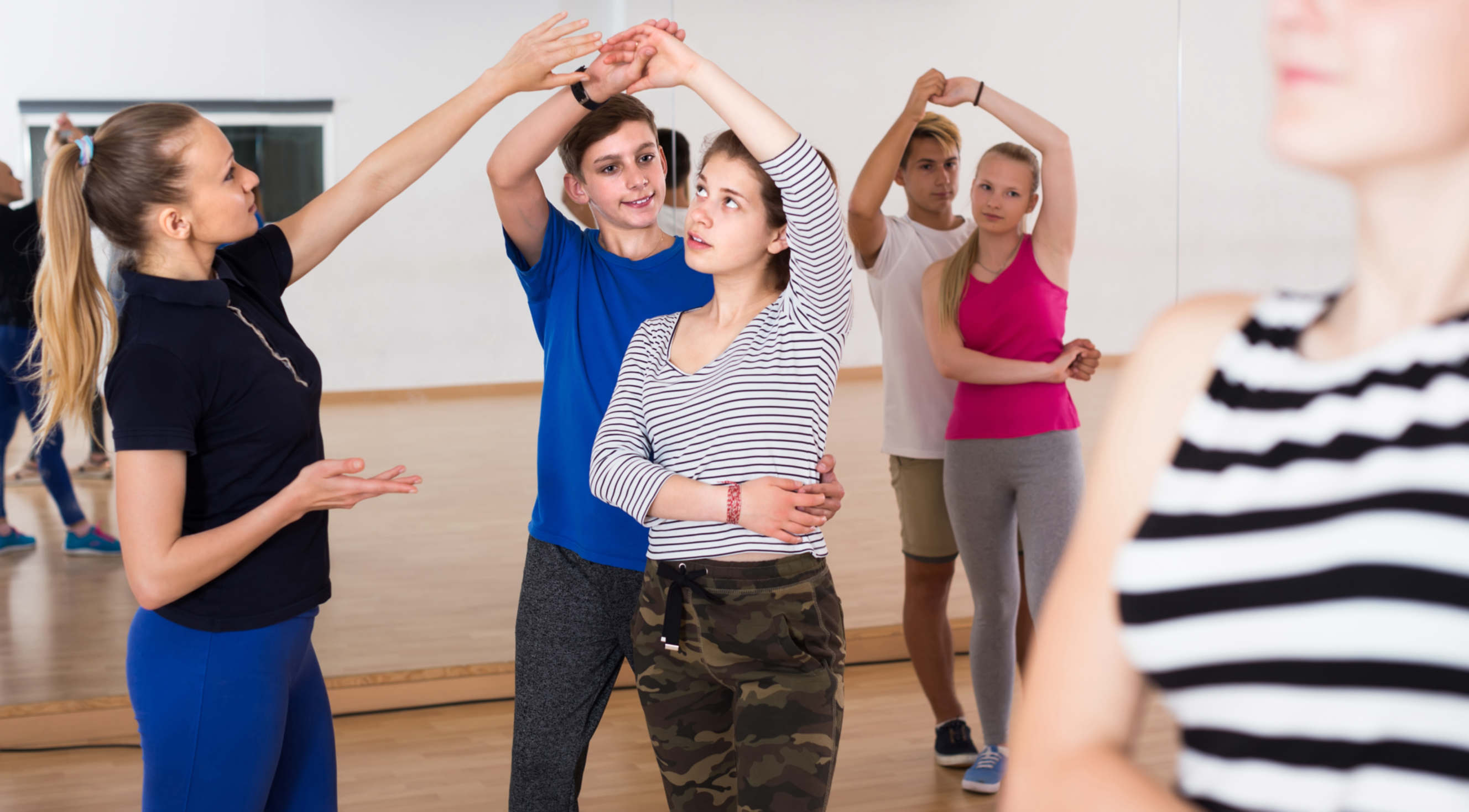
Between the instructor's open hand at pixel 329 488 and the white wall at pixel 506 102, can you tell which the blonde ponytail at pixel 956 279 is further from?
the instructor's open hand at pixel 329 488

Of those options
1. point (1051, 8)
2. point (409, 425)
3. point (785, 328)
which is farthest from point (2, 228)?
point (1051, 8)

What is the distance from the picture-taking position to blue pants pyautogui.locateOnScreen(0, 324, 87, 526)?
330 centimetres

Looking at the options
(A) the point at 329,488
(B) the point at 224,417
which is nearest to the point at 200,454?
(B) the point at 224,417

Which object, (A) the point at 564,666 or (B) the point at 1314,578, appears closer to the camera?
(B) the point at 1314,578

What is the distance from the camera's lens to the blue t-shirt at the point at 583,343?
204 cm

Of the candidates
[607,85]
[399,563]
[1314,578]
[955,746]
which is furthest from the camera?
[399,563]

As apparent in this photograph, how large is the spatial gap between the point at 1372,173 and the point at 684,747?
1373 mm

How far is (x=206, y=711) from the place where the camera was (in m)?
1.59

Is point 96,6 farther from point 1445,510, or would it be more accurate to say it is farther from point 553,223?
point 1445,510

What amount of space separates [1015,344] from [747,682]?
1600mm

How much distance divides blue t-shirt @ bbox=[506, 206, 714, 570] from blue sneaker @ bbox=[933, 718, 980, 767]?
57.9 inches

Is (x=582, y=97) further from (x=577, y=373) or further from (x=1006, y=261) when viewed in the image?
(x=1006, y=261)

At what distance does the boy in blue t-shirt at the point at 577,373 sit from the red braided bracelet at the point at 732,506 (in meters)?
0.46

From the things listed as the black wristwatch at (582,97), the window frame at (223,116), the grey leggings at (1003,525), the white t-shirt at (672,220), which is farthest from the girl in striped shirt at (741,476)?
the window frame at (223,116)
